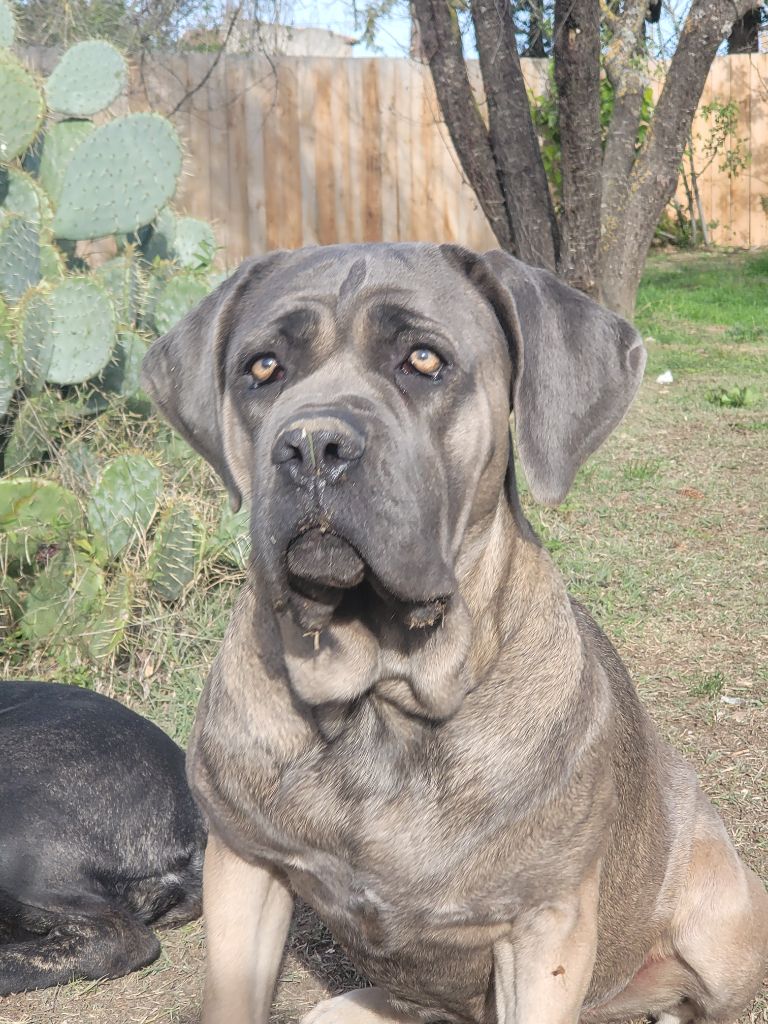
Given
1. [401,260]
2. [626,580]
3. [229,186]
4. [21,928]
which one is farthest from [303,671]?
[229,186]

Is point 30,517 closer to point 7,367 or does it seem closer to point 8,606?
point 8,606

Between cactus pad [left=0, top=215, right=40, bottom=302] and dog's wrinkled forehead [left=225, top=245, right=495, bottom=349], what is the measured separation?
9.33 ft

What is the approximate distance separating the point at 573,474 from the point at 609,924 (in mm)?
1054

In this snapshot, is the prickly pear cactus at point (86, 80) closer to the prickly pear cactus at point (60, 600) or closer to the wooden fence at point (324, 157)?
the prickly pear cactus at point (60, 600)

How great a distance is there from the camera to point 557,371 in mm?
2598

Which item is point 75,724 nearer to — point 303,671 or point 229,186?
point 303,671

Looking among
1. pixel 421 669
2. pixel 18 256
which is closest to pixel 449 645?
pixel 421 669

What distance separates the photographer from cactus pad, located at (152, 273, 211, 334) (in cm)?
574

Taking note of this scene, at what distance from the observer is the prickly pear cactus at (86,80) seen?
19.4 ft

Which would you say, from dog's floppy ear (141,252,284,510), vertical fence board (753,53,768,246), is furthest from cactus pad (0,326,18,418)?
vertical fence board (753,53,768,246)

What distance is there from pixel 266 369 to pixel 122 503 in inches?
105

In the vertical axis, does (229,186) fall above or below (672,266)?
above

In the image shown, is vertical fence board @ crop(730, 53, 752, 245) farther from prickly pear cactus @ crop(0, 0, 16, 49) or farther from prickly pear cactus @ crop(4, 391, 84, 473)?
prickly pear cactus @ crop(4, 391, 84, 473)

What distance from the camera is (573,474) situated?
2.61 metres
